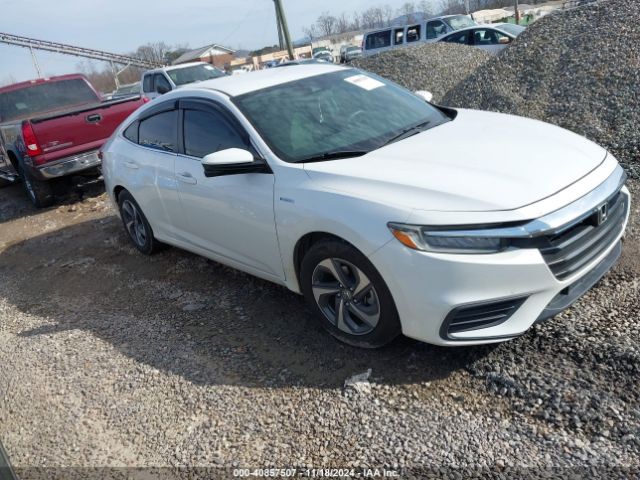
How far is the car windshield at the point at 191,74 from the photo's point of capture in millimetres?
14633

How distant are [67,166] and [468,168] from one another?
6.55 m

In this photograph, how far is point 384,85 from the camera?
454 centimetres

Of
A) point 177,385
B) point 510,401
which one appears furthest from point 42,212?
point 510,401

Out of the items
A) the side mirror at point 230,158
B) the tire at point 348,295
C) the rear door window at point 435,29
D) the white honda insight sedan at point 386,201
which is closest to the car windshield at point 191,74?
the rear door window at point 435,29

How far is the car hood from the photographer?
9.34ft

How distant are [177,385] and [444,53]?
422 inches

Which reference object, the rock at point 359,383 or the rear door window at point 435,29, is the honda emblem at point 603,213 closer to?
the rock at point 359,383

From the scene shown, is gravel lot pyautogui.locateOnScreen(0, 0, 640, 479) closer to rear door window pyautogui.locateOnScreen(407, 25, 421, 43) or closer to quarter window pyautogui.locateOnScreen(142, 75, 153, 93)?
quarter window pyautogui.locateOnScreen(142, 75, 153, 93)

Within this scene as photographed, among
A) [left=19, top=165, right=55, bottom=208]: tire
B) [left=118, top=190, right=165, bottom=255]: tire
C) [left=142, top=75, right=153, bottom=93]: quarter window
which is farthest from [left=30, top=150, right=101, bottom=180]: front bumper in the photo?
[left=142, top=75, right=153, bottom=93]: quarter window

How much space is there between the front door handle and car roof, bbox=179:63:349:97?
0.69 meters

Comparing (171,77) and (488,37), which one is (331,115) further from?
(488,37)

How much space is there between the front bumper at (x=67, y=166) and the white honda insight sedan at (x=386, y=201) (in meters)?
3.63

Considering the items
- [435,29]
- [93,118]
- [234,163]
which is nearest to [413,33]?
[435,29]

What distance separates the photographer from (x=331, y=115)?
13.0ft
